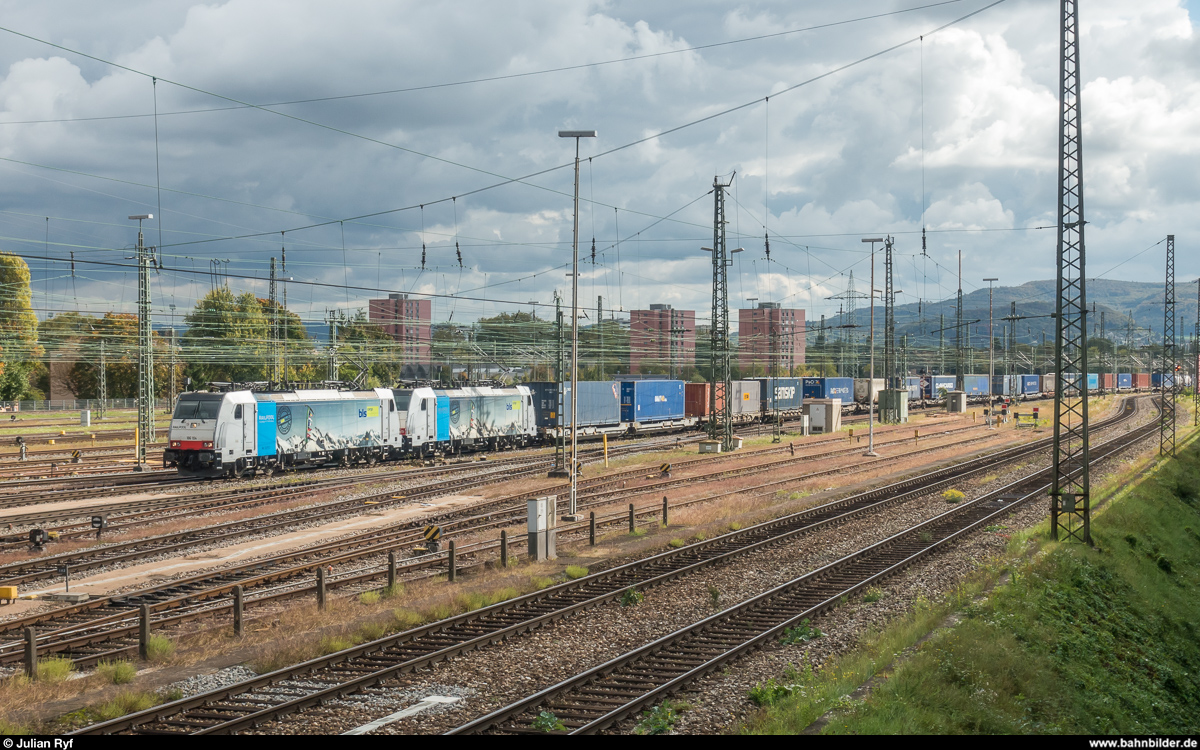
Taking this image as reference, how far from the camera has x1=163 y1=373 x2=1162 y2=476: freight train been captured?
32.6m

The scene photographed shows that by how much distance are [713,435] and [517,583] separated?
104 ft

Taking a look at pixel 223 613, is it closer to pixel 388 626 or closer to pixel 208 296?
pixel 388 626

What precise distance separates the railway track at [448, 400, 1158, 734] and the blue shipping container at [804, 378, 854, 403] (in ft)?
163

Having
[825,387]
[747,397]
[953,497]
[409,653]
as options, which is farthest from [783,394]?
[409,653]

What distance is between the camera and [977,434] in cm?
6097

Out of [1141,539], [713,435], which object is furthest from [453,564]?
[713,435]

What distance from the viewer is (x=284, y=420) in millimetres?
35219

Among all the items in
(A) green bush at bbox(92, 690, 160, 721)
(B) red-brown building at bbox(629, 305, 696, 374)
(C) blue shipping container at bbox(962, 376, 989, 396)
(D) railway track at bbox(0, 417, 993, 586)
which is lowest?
(D) railway track at bbox(0, 417, 993, 586)

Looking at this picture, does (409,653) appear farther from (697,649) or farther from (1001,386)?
(1001,386)

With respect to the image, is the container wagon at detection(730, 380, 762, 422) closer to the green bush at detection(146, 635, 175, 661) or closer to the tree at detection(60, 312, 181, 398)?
the green bush at detection(146, 635, 175, 661)

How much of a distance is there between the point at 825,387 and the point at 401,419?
42.6 m

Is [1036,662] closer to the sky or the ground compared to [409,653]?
closer to the ground

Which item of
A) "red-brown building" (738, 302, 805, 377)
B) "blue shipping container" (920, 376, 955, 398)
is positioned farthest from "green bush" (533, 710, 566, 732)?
"blue shipping container" (920, 376, 955, 398)

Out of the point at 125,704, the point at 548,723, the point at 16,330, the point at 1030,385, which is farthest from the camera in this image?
the point at 1030,385
